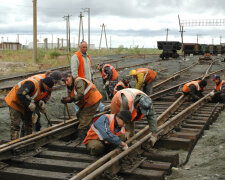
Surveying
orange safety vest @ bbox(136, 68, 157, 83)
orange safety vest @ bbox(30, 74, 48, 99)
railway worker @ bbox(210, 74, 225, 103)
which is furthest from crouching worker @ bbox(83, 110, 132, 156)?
railway worker @ bbox(210, 74, 225, 103)

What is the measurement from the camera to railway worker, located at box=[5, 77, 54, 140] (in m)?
5.85

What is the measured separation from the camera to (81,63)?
7.71 m

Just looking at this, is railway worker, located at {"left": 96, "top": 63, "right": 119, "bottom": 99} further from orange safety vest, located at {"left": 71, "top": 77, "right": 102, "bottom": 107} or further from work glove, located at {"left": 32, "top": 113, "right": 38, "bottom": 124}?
work glove, located at {"left": 32, "top": 113, "right": 38, "bottom": 124}

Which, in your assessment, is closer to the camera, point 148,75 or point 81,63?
point 81,63

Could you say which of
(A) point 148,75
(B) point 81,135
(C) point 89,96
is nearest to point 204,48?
(A) point 148,75

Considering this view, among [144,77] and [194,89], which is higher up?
[144,77]

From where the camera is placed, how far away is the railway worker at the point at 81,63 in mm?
7559

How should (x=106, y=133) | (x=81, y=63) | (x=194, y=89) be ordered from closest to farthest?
(x=106, y=133), (x=81, y=63), (x=194, y=89)

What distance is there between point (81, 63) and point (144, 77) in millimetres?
2863

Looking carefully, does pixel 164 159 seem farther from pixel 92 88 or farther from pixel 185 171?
pixel 92 88

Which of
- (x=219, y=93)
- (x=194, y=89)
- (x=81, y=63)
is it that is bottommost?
(x=219, y=93)

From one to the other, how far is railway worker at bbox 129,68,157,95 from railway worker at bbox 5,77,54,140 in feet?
11.7

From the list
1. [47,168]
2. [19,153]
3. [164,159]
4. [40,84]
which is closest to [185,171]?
[164,159]

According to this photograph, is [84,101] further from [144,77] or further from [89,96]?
[144,77]
